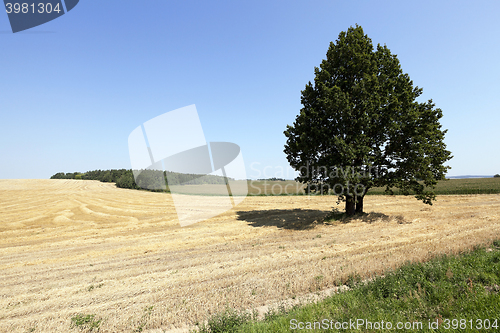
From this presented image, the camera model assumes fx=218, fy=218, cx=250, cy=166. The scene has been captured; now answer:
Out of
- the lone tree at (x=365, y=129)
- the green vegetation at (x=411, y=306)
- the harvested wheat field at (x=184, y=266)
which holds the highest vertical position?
the lone tree at (x=365, y=129)

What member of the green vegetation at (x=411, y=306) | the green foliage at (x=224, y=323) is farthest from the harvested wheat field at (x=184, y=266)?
the green vegetation at (x=411, y=306)

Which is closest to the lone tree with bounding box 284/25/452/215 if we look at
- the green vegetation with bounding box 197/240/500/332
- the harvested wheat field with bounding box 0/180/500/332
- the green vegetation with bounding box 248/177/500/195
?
the harvested wheat field with bounding box 0/180/500/332

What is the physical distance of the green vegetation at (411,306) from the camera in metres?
4.60

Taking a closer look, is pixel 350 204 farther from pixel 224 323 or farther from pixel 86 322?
pixel 86 322

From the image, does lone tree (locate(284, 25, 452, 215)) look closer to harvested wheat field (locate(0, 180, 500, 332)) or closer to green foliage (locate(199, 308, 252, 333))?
harvested wheat field (locate(0, 180, 500, 332))

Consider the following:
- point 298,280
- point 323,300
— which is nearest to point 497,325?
point 323,300

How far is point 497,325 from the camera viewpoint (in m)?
4.09

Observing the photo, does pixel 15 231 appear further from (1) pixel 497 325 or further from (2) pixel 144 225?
(1) pixel 497 325

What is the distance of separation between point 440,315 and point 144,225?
968 inches

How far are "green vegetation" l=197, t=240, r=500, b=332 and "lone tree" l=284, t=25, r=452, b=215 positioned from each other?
36.9ft

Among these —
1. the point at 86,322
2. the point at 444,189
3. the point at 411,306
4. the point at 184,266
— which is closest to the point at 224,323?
the point at 86,322

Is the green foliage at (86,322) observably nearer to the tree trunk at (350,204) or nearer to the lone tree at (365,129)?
the lone tree at (365,129)

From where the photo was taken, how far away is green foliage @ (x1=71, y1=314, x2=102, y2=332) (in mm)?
5848

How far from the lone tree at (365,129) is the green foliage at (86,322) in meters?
16.7
